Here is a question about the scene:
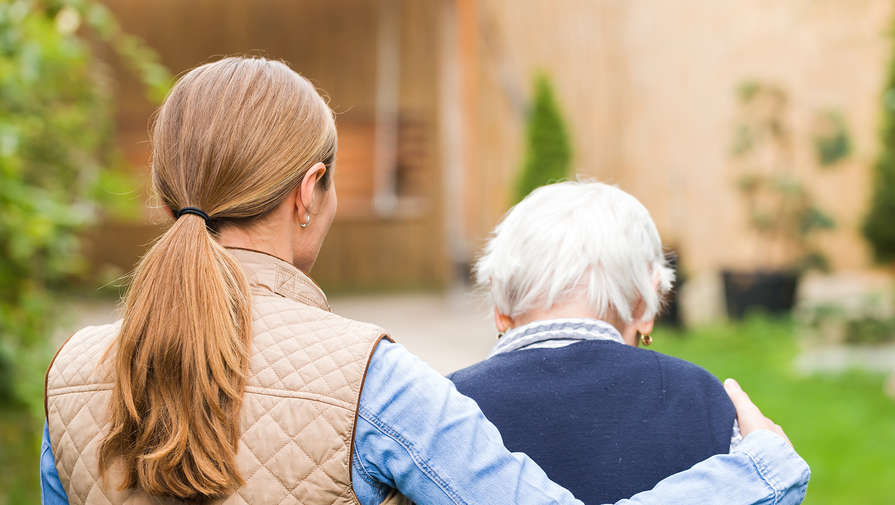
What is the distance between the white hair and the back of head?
0.40 m

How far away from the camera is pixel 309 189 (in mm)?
1335

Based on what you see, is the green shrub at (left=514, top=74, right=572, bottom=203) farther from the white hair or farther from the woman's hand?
the woman's hand

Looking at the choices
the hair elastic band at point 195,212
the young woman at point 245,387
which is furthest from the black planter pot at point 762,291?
the hair elastic band at point 195,212

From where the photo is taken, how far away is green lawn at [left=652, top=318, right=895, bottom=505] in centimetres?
410

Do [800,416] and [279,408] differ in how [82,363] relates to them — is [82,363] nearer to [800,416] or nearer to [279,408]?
[279,408]

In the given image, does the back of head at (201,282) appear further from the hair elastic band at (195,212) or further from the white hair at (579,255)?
the white hair at (579,255)

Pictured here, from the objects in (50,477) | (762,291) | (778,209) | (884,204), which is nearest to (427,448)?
(50,477)

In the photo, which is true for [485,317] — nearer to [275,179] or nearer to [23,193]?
[275,179]

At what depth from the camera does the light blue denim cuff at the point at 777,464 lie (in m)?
1.33

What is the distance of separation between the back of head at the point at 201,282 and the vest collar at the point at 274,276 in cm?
5

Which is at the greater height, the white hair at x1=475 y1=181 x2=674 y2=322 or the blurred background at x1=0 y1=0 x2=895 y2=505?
the white hair at x1=475 y1=181 x2=674 y2=322

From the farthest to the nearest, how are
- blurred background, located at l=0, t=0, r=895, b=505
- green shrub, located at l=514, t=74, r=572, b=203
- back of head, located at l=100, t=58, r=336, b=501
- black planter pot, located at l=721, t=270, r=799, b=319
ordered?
1. blurred background, located at l=0, t=0, r=895, b=505
2. green shrub, located at l=514, t=74, r=572, b=203
3. black planter pot, located at l=721, t=270, r=799, b=319
4. back of head, located at l=100, t=58, r=336, b=501

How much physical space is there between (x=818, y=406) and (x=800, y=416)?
28 centimetres

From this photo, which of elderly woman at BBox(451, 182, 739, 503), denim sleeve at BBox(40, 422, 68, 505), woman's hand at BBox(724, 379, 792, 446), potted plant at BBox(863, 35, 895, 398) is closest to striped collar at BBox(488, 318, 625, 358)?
elderly woman at BBox(451, 182, 739, 503)
